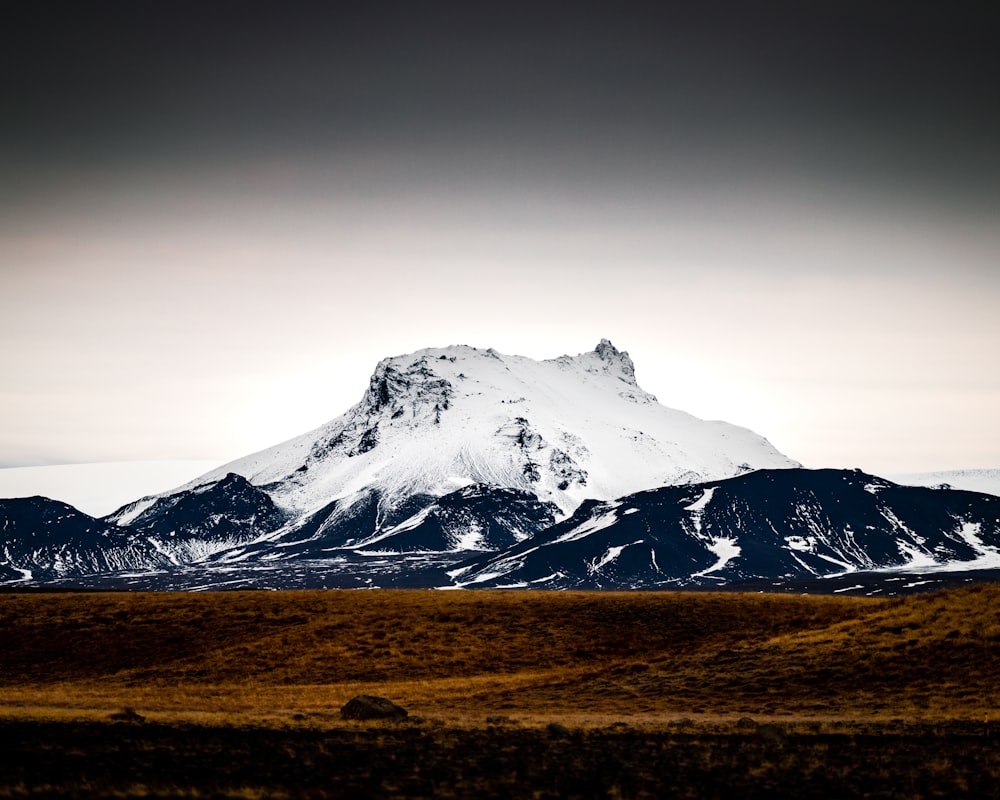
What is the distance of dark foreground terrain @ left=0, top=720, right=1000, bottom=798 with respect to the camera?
2692 cm

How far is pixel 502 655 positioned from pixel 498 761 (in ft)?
121

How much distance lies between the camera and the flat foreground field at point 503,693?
2914cm

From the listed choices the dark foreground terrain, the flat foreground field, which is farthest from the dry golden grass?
the dark foreground terrain

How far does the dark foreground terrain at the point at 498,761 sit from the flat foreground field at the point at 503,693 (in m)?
0.12

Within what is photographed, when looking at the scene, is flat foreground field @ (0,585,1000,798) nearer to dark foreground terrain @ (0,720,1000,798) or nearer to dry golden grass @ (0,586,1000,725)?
dark foreground terrain @ (0,720,1000,798)

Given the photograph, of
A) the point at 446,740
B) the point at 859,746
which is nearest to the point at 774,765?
the point at 859,746

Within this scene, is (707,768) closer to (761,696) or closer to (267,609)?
(761,696)

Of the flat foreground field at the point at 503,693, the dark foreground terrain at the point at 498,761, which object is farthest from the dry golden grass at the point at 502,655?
the dark foreground terrain at the point at 498,761

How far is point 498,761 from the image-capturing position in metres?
31.5

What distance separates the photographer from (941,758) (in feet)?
109

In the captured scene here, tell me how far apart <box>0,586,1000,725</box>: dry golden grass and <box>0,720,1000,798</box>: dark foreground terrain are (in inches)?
192

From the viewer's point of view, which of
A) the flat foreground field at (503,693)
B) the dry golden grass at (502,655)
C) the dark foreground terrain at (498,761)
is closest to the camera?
the dark foreground terrain at (498,761)

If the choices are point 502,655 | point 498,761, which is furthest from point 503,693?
point 498,761

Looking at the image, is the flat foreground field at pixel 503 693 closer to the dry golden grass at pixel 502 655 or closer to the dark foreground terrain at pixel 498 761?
the dark foreground terrain at pixel 498 761
